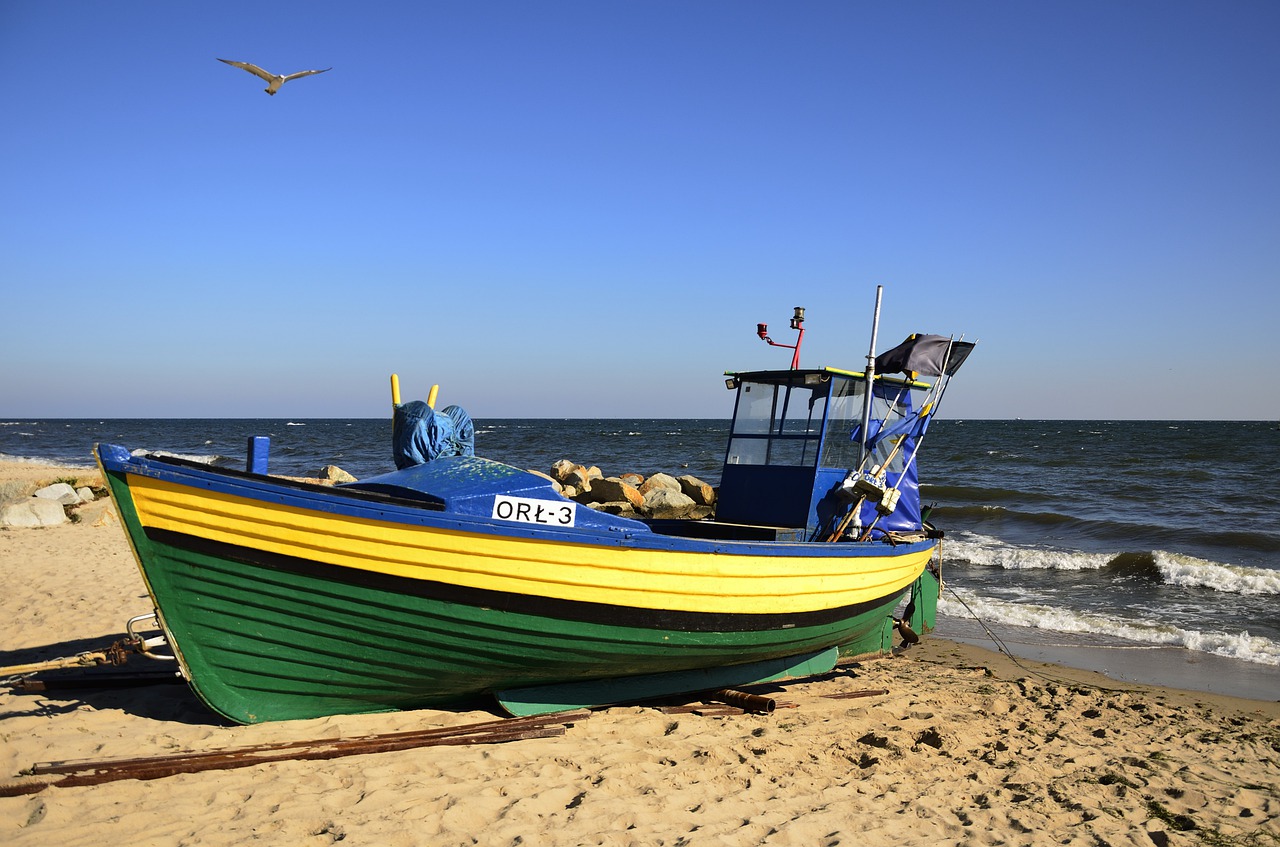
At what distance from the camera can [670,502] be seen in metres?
21.8

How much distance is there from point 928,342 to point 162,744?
7034 millimetres

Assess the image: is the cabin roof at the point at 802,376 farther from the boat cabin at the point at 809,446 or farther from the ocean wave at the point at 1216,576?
the ocean wave at the point at 1216,576

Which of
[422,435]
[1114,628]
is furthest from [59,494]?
[1114,628]

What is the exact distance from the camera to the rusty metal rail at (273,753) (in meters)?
4.48

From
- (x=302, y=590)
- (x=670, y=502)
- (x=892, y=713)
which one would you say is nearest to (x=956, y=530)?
(x=670, y=502)

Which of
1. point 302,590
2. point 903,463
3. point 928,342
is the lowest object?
point 302,590

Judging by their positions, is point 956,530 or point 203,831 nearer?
point 203,831

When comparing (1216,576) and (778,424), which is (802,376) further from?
(1216,576)

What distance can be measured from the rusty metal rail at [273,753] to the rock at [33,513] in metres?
12.0

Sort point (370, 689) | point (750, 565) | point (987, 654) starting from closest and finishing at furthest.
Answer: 1. point (370, 689)
2. point (750, 565)
3. point (987, 654)

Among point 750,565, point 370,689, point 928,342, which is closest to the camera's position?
point 370,689

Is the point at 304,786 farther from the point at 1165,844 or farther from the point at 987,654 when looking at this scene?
the point at 987,654

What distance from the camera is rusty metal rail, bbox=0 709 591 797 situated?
4480 mm

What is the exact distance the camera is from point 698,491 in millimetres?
23172
